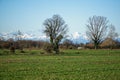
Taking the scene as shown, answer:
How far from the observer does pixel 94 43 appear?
267 ft

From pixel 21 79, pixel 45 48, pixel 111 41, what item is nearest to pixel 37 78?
pixel 21 79

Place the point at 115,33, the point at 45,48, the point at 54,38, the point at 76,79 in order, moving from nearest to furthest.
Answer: the point at 76,79 < the point at 45,48 < the point at 54,38 < the point at 115,33

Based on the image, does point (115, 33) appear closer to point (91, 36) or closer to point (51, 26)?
point (91, 36)

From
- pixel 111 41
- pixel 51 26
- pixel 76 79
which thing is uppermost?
pixel 51 26

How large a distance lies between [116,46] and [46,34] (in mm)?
31788

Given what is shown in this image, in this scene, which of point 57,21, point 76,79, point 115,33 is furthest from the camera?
point 115,33

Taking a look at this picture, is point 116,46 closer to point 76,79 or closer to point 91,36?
point 91,36

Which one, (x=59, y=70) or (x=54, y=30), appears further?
(x=54, y=30)

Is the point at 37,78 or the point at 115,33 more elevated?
the point at 115,33

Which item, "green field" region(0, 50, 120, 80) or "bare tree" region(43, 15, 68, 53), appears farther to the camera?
"bare tree" region(43, 15, 68, 53)

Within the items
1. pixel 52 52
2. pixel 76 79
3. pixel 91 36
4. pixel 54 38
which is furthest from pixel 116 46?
pixel 76 79

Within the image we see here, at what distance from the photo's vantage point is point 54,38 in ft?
262

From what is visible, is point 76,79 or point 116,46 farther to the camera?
point 116,46

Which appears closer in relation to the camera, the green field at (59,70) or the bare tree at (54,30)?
the green field at (59,70)
